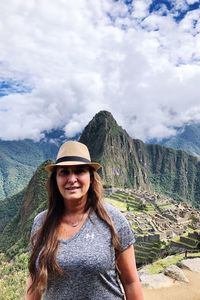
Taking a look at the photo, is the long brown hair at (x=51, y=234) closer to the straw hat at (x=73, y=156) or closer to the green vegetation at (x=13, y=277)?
the straw hat at (x=73, y=156)

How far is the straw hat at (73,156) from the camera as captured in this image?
3.13 m

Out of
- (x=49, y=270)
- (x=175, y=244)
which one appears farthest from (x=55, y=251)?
(x=175, y=244)

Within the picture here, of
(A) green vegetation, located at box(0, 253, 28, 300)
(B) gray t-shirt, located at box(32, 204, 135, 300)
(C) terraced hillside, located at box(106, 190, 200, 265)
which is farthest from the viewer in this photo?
(C) terraced hillside, located at box(106, 190, 200, 265)

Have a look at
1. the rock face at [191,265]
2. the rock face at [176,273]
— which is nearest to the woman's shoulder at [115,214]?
the rock face at [176,273]

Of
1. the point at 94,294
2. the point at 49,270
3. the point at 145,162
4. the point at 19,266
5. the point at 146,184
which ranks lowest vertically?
the point at 19,266

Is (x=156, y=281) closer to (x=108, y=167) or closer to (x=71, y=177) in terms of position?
(x=71, y=177)

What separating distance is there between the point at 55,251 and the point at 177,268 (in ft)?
27.8

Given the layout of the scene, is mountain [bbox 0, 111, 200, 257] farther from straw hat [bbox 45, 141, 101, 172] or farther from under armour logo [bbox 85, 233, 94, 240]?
under armour logo [bbox 85, 233, 94, 240]

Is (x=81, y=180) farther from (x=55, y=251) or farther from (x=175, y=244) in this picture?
(x=175, y=244)

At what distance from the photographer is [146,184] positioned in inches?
6658

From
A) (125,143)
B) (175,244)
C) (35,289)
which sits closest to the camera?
(35,289)

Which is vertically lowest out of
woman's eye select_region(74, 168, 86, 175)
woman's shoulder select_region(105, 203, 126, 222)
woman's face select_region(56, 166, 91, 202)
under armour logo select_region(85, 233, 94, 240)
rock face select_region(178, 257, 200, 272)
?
rock face select_region(178, 257, 200, 272)

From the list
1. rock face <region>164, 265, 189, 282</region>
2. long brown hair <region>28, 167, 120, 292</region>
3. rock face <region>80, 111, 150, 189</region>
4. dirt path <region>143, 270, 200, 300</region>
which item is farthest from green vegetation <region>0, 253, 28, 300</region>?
rock face <region>80, 111, 150, 189</region>

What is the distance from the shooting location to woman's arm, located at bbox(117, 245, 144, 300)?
3027 mm
